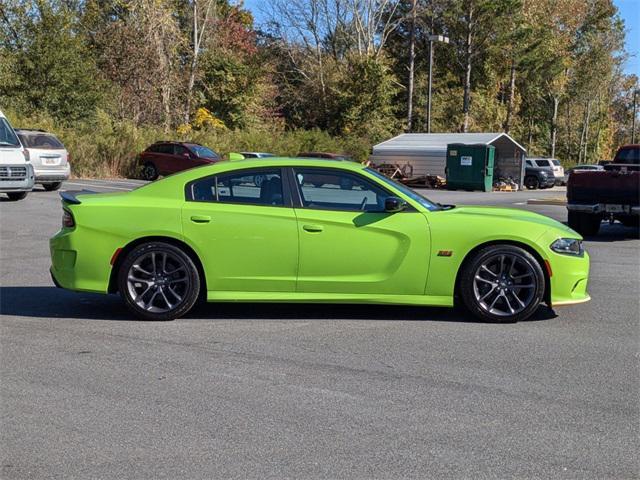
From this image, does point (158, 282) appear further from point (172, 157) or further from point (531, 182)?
point (531, 182)

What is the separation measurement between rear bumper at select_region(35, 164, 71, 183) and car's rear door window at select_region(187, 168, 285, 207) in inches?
614

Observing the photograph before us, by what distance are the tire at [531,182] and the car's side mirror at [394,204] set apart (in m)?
35.7

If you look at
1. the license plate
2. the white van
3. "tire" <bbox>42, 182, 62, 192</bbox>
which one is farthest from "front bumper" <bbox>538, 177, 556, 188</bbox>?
the white van

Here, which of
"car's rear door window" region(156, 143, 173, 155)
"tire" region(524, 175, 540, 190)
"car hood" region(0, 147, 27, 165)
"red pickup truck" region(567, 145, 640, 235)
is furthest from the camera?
"tire" region(524, 175, 540, 190)

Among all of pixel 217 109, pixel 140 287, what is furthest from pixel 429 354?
pixel 217 109

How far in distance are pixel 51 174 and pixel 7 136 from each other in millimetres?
3447

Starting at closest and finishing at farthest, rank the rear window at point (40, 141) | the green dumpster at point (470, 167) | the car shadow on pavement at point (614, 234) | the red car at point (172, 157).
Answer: the car shadow on pavement at point (614, 234)
the rear window at point (40, 141)
the red car at point (172, 157)
the green dumpster at point (470, 167)

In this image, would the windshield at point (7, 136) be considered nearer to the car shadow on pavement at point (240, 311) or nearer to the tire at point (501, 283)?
the car shadow on pavement at point (240, 311)

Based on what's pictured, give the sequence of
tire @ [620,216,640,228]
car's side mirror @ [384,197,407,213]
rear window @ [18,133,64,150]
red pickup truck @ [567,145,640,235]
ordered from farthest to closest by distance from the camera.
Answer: rear window @ [18,133,64,150], tire @ [620,216,640,228], red pickup truck @ [567,145,640,235], car's side mirror @ [384,197,407,213]

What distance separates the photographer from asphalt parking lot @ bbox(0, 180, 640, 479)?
3762mm

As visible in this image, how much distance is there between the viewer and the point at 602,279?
365 inches

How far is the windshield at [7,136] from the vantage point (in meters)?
17.5

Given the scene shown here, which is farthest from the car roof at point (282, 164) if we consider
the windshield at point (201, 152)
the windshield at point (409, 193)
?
the windshield at point (201, 152)

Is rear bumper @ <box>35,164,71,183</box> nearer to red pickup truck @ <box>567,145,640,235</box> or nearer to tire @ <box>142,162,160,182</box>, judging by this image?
tire @ <box>142,162,160,182</box>
